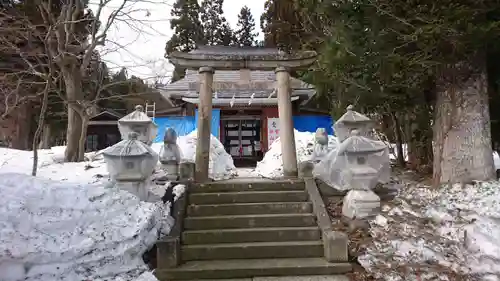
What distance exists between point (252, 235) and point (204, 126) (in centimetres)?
275

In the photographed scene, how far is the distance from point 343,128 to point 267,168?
2791 mm

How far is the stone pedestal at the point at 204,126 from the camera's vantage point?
7.07 meters

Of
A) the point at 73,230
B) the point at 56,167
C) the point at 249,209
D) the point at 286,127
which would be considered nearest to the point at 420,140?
the point at 286,127

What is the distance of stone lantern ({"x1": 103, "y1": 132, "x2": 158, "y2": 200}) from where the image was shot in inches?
207

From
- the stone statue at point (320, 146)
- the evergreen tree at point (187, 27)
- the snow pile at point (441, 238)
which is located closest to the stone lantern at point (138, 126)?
the stone statue at point (320, 146)

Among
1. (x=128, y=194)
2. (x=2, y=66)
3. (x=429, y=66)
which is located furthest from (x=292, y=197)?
(x=2, y=66)

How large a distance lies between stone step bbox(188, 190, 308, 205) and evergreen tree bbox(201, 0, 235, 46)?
24625 millimetres

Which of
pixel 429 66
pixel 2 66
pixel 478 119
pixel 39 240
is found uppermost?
pixel 2 66

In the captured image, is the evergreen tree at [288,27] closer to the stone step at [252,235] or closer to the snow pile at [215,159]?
the snow pile at [215,159]

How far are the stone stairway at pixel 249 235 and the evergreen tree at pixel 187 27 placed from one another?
72.8ft

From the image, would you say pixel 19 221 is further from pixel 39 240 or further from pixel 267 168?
pixel 267 168

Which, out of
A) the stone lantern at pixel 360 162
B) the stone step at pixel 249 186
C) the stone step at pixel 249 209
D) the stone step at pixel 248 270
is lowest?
the stone step at pixel 248 270

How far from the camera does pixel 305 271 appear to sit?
4.68 m

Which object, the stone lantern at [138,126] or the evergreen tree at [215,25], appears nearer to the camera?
the stone lantern at [138,126]
